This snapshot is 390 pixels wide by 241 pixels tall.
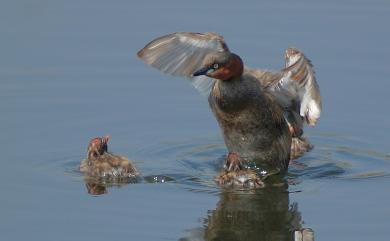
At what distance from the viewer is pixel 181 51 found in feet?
45.7

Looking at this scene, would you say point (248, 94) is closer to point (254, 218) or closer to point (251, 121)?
point (251, 121)

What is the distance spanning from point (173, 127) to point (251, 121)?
1390mm

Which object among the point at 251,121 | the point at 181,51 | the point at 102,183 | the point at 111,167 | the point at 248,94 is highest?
the point at 181,51

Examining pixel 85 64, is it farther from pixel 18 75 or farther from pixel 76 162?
pixel 76 162

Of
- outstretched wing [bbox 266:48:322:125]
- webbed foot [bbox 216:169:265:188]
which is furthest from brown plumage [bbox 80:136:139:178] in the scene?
outstretched wing [bbox 266:48:322:125]

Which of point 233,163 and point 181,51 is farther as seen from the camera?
point 181,51

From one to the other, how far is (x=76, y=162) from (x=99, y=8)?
421 cm

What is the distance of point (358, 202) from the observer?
1293 cm

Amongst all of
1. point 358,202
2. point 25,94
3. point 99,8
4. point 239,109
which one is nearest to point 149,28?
point 99,8

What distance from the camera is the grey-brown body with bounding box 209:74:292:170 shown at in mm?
13938

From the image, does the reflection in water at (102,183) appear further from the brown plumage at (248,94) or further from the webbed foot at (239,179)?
the brown plumage at (248,94)

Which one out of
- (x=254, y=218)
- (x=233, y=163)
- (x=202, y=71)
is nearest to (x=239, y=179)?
(x=233, y=163)

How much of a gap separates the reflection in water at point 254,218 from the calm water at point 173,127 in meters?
0.02

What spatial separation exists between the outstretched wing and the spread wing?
0.70m
